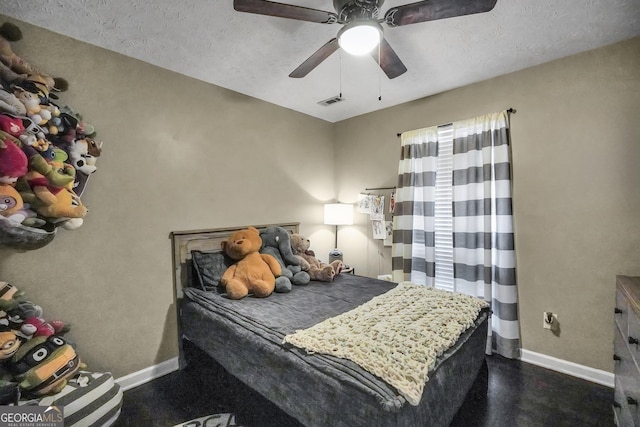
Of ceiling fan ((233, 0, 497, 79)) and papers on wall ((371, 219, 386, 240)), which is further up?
ceiling fan ((233, 0, 497, 79))

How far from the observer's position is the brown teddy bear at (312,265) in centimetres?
266

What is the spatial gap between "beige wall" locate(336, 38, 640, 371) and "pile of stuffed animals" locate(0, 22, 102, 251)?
3.27 m

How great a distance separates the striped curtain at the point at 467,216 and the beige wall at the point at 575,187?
0.12 metres

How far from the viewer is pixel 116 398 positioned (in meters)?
1.69

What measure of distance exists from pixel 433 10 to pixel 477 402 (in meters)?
2.41

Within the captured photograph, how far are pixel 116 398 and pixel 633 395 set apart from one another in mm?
2775

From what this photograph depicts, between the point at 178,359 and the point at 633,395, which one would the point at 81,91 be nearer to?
the point at 178,359

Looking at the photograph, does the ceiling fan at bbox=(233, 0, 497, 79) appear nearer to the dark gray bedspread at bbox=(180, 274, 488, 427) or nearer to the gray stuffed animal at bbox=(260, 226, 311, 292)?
the dark gray bedspread at bbox=(180, 274, 488, 427)

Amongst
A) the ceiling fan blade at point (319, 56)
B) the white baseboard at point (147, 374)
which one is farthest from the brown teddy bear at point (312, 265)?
the ceiling fan blade at point (319, 56)

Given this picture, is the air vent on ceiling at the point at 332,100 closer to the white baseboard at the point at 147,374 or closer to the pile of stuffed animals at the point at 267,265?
the pile of stuffed animals at the point at 267,265

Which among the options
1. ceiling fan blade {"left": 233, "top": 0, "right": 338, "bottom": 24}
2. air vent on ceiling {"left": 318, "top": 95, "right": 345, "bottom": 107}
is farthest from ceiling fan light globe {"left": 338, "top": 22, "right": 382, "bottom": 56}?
air vent on ceiling {"left": 318, "top": 95, "right": 345, "bottom": 107}

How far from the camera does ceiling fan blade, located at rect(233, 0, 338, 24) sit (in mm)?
1357

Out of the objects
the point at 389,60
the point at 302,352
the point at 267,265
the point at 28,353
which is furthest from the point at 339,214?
the point at 28,353

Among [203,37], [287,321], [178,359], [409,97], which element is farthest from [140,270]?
[409,97]
